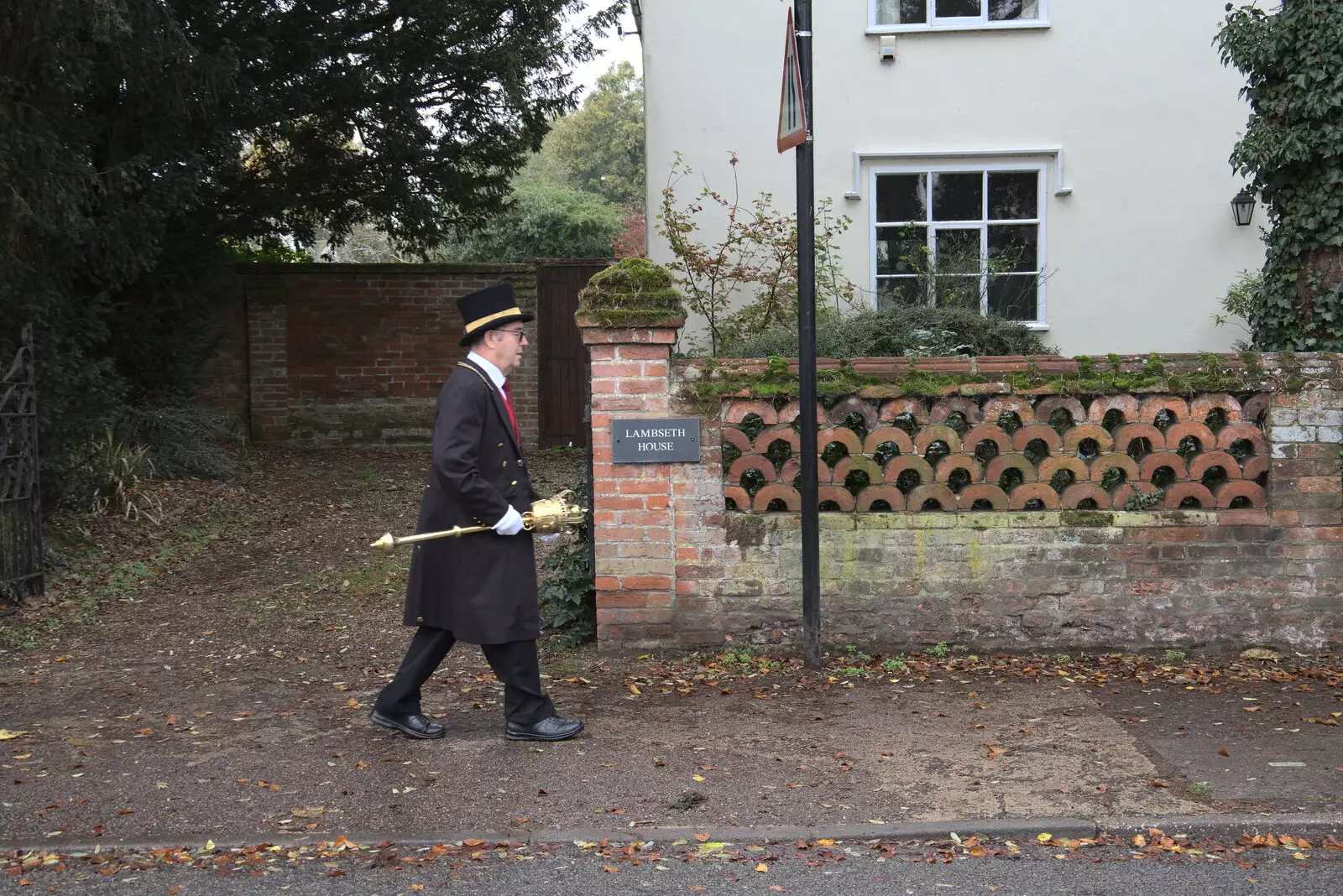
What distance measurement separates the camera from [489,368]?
5250 millimetres

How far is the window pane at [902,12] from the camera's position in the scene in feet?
41.8

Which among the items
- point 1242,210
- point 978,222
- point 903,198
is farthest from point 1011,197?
point 1242,210

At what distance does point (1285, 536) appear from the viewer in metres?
6.41

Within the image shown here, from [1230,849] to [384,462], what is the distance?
1070 cm

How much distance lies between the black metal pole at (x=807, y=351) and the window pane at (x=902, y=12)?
727 centimetres

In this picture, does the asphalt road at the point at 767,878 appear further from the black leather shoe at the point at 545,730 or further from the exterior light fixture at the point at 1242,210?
the exterior light fixture at the point at 1242,210

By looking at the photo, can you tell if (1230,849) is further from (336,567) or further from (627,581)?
→ (336,567)

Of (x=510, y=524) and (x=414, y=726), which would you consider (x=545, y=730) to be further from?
(x=510, y=524)

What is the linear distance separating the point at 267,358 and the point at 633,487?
29.6 ft

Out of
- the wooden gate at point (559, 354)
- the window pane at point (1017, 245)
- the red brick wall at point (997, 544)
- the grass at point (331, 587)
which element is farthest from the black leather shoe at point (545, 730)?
the wooden gate at point (559, 354)

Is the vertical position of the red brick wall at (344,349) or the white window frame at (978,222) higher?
the white window frame at (978,222)

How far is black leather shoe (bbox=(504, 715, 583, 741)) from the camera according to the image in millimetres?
5297

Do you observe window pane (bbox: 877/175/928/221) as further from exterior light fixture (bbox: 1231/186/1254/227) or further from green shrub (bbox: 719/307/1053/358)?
green shrub (bbox: 719/307/1053/358)

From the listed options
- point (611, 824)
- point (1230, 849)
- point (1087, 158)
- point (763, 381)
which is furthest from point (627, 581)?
point (1087, 158)
